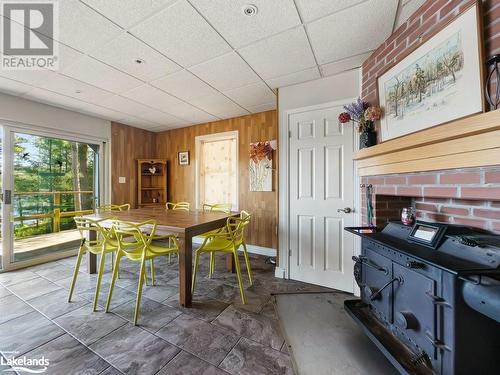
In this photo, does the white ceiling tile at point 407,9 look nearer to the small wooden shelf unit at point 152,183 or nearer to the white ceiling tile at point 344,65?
the white ceiling tile at point 344,65

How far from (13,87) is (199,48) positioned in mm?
2675

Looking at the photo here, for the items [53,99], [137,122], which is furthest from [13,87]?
[137,122]

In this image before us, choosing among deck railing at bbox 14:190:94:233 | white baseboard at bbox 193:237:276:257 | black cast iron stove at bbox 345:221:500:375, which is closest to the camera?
black cast iron stove at bbox 345:221:500:375

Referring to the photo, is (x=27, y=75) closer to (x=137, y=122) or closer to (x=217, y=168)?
(x=137, y=122)

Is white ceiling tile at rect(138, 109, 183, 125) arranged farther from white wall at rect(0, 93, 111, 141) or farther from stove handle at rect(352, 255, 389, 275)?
stove handle at rect(352, 255, 389, 275)

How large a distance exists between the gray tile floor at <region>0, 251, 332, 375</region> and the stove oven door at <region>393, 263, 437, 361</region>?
751 millimetres

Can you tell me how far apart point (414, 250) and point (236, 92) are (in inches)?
103

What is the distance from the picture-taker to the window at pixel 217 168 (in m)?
4.05

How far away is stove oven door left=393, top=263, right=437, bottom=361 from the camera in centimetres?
105

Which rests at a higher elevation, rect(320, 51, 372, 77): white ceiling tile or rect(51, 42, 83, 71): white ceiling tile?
rect(51, 42, 83, 71): white ceiling tile

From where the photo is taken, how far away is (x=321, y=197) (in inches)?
96.2

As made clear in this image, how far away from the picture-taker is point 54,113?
327cm

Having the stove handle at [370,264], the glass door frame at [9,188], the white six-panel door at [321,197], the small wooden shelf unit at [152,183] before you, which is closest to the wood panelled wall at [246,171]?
the small wooden shelf unit at [152,183]

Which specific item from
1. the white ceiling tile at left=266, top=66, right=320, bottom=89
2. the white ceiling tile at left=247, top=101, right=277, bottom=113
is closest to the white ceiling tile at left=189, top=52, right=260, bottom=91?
the white ceiling tile at left=266, top=66, right=320, bottom=89
